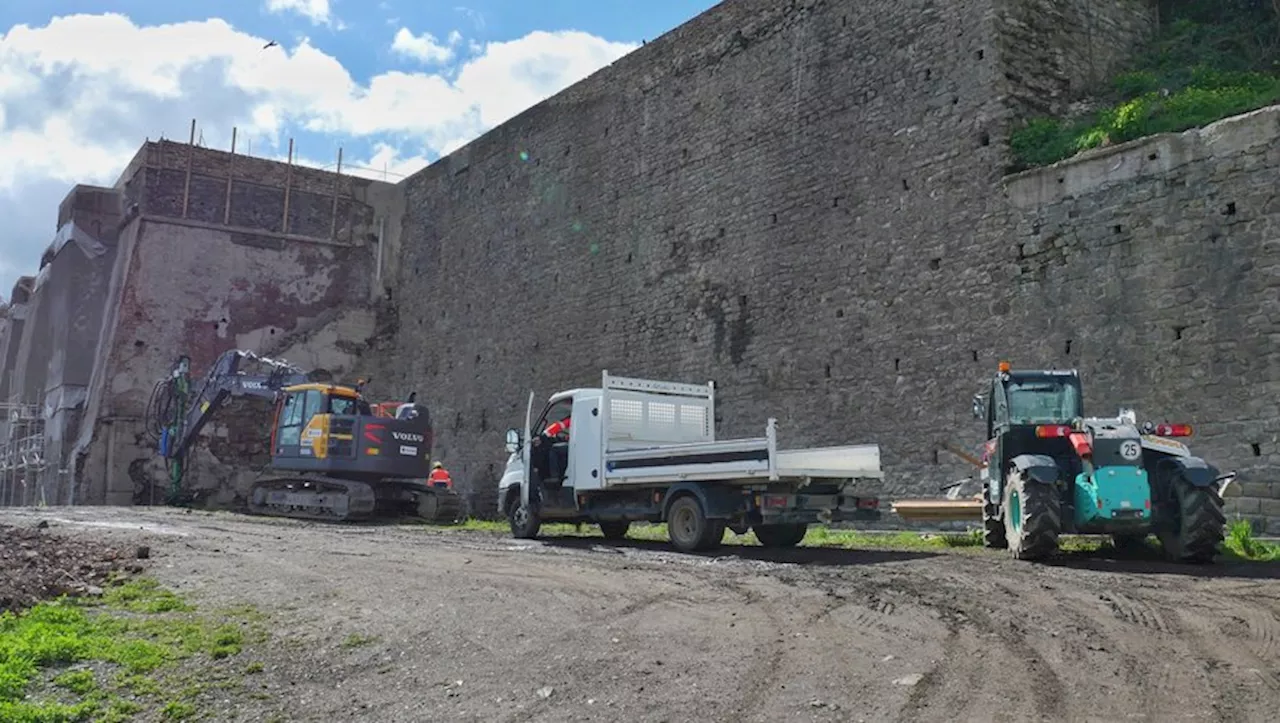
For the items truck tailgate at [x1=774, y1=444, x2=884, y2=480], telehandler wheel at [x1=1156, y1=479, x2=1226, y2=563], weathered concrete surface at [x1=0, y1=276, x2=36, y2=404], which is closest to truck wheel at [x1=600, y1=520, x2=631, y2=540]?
truck tailgate at [x1=774, y1=444, x2=884, y2=480]

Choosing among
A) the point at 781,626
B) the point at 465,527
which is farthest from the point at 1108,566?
the point at 465,527

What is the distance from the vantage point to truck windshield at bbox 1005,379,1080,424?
32.7 feet

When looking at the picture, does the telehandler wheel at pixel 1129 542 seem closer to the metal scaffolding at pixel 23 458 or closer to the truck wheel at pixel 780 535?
the truck wheel at pixel 780 535

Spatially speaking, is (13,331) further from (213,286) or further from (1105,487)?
(1105,487)

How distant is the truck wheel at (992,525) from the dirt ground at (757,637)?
100cm

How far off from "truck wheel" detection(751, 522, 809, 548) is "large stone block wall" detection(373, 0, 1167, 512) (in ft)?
9.96

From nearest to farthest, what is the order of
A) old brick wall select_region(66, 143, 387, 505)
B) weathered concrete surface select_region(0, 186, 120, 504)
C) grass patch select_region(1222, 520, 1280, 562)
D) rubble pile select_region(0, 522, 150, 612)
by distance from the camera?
rubble pile select_region(0, 522, 150, 612) < grass patch select_region(1222, 520, 1280, 562) < old brick wall select_region(66, 143, 387, 505) < weathered concrete surface select_region(0, 186, 120, 504)

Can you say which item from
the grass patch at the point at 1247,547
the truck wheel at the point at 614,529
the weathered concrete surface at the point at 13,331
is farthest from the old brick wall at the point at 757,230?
the weathered concrete surface at the point at 13,331

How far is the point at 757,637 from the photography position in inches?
225

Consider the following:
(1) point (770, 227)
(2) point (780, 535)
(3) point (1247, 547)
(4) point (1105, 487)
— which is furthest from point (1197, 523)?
(1) point (770, 227)

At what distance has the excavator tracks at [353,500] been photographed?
17.0 meters

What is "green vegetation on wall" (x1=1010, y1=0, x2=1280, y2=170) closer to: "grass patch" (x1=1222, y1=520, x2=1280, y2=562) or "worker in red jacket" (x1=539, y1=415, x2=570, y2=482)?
"grass patch" (x1=1222, y1=520, x2=1280, y2=562)

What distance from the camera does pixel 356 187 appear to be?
96.2ft

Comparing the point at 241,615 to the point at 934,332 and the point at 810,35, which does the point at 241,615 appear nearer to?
the point at 934,332
